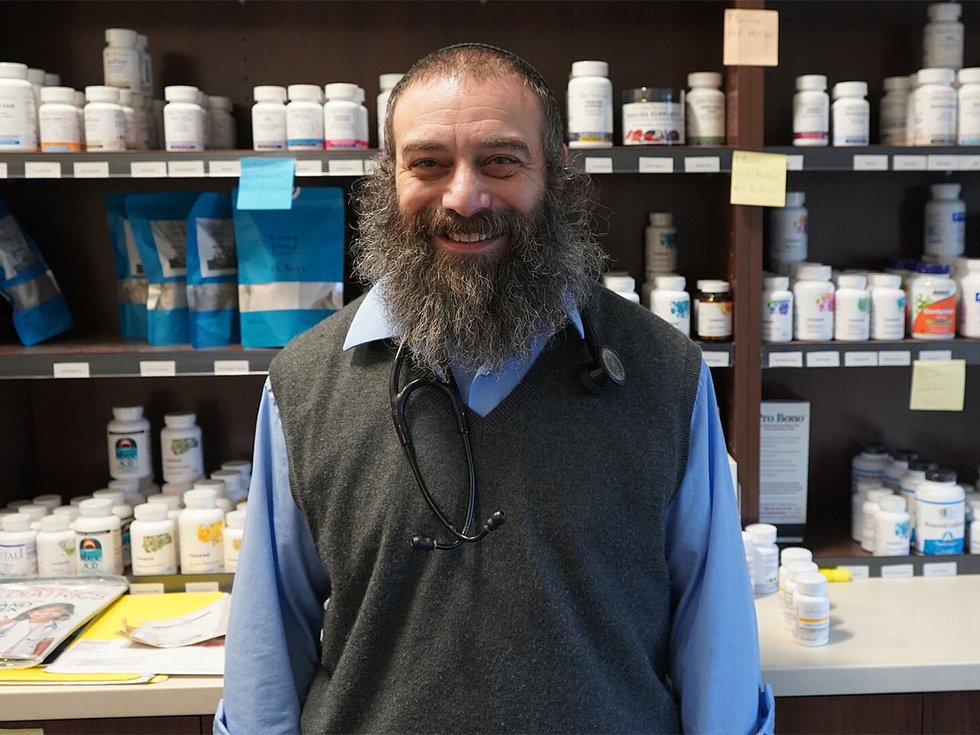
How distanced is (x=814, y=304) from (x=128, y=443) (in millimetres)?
1778

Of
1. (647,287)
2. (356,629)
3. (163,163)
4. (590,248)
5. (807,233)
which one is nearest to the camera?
(356,629)

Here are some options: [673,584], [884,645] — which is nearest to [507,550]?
[673,584]

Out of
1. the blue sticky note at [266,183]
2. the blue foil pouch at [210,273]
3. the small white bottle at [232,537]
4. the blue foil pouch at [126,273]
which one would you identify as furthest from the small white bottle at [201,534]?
the blue sticky note at [266,183]

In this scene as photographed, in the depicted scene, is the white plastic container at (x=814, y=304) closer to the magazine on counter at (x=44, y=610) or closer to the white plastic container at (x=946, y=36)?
the white plastic container at (x=946, y=36)

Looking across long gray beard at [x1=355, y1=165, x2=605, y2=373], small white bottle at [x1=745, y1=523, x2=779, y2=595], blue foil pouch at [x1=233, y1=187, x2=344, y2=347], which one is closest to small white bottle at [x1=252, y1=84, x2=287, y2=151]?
blue foil pouch at [x1=233, y1=187, x2=344, y2=347]

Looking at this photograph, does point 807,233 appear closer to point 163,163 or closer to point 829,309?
point 829,309

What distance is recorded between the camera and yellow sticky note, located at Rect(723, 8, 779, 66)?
2.24 meters

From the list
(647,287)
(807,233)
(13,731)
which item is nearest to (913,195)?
(807,233)

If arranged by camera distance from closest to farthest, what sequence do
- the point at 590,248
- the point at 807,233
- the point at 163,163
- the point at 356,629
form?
the point at 356,629
the point at 590,248
the point at 163,163
the point at 807,233

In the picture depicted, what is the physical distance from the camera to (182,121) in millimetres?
2273

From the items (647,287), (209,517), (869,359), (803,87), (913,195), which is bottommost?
(209,517)

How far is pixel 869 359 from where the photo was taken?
235 centimetres

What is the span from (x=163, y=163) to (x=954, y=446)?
230 cm

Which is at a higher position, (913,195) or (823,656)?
(913,195)
